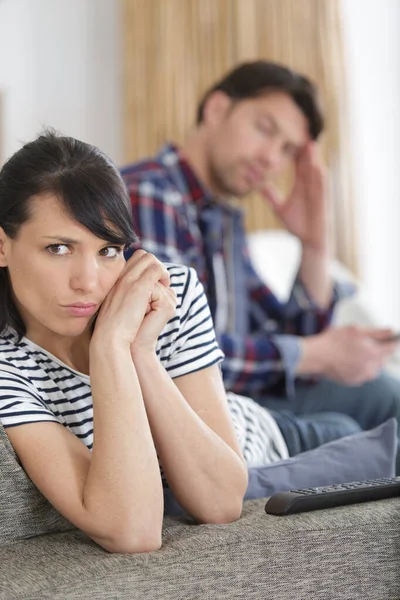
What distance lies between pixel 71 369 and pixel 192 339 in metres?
0.17

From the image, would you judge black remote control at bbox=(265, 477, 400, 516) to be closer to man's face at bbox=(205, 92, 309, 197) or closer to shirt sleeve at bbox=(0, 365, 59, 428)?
shirt sleeve at bbox=(0, 365, 59, 428)

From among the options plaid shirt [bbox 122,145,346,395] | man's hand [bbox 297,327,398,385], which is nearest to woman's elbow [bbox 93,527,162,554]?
plaid shirt [bbox 122,145,346,395]

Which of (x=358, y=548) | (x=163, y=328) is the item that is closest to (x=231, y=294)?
(x=163, y=328)

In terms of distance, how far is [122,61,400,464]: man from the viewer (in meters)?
2.20

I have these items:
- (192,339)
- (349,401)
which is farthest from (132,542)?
(349,401)

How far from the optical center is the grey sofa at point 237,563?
3.01 ft

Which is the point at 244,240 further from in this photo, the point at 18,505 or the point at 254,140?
the point at 18,505

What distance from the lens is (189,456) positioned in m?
1.11

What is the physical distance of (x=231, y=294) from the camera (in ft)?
7.64

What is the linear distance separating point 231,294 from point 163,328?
1.17 meters

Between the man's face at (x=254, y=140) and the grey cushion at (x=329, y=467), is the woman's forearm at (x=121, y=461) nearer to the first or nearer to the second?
the grey cushion at (x=329, y=467)

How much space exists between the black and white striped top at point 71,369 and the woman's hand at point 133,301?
7 cm

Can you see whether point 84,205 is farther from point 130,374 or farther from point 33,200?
point 130,374

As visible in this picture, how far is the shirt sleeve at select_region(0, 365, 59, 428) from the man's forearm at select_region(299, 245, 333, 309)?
1480 mm
